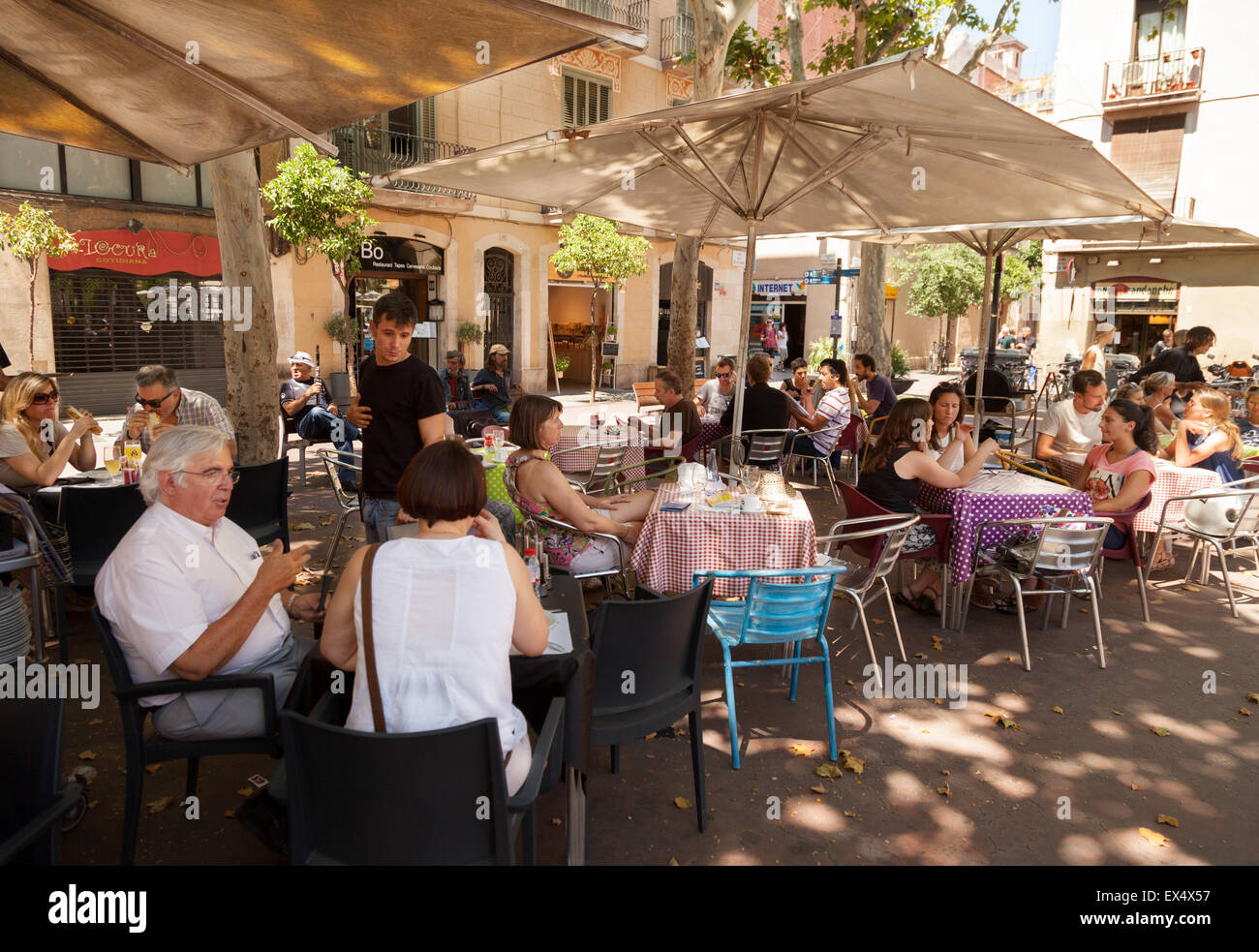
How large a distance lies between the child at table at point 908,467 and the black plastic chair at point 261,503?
3746 millimetres

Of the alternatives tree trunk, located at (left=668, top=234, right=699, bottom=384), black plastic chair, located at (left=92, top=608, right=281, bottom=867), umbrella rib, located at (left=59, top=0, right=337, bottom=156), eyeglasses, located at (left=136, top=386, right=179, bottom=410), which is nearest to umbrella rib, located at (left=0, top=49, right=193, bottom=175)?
umbrella rib, located at (left=59, top=0, right=337, bottom=156)

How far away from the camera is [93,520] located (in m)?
4.37

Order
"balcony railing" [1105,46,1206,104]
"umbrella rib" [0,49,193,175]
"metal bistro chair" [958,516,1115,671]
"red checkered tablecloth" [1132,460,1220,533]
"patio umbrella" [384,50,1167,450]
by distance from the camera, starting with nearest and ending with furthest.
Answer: "umbrella rib" [0,49,193,175]
"patio umbrella" [384,50,1167,450]
"metal bistro chair" [958,516,1115,671]
"red checkered tablecloth" [1132,460,1220,533]
"balcony railing" [1105,46,1206,104]

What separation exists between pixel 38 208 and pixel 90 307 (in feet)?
6.58

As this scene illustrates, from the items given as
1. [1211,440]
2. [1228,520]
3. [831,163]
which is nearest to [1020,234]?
[1211,440]

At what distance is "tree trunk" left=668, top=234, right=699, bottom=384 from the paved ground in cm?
743

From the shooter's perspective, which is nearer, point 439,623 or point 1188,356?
point 439,623

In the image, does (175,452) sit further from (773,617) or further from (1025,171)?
(1025,171)

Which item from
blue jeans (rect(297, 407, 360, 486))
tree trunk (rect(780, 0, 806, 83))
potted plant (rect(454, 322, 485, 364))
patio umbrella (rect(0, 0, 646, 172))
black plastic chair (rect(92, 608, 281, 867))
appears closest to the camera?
black plastic chair (rect(92, 608, 281, 867))

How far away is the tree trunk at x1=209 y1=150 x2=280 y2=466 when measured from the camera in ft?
24.1

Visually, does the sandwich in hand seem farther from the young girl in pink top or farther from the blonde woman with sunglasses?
the young girl in pink top

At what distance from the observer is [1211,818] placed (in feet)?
11.0

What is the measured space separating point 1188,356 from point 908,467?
6.48 metres
